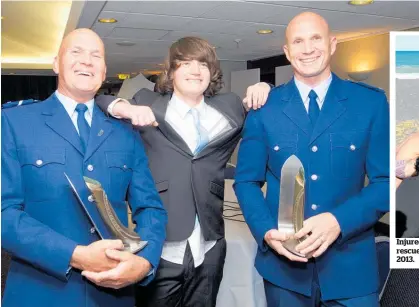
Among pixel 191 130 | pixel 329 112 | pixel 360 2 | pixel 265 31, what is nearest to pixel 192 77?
pixel 191 130

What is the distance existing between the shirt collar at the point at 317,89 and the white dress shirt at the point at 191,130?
28 cm

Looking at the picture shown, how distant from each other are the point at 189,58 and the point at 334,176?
60 centimetres

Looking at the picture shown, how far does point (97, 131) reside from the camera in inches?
50.9

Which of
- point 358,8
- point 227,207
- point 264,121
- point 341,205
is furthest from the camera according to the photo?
point 358,8

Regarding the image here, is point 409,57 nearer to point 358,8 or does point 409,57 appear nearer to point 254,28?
point 358,8

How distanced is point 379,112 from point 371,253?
432 mm

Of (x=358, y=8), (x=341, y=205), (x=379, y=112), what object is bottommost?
(x=341, y=205)

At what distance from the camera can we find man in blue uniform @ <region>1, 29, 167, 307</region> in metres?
1.15

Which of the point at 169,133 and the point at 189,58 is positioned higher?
the point at 189,58

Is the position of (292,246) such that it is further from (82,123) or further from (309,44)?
(82,123)

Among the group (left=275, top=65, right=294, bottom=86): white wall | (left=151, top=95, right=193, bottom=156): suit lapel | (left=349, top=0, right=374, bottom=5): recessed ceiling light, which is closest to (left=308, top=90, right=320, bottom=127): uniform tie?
(left=151, top=95, right=193, bottom=156): suit lapel

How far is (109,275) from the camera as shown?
1154 millimetres

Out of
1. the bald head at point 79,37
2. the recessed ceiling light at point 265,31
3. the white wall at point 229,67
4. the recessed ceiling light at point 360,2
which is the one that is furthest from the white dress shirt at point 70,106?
the white wall at point 229,67

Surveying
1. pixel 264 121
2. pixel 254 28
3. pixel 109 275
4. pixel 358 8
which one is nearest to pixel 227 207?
pixel 264 121
